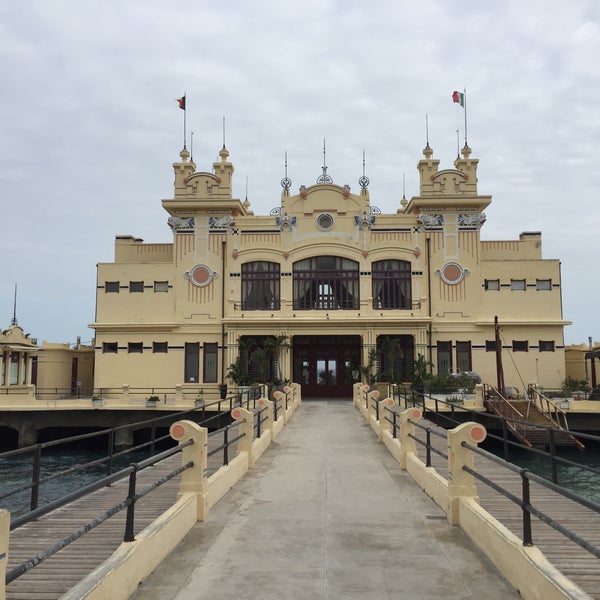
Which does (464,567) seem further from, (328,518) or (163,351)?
(163,351)

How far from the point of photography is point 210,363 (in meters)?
32.8

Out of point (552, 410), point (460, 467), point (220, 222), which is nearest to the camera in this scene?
point (460, 467)

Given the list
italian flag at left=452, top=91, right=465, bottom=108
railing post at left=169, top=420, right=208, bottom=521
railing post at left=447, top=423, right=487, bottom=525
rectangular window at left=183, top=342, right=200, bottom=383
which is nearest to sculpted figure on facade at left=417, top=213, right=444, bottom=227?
italian flag at left=452, top=91, right=465, bottom=108

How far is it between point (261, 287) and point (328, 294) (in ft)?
12.4

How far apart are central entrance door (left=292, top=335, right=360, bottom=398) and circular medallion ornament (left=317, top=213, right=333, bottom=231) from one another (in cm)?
617

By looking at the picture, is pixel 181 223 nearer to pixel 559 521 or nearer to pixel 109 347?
pixel 109 347

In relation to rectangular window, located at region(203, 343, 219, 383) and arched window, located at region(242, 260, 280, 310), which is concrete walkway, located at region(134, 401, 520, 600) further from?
arched window, located at region(242, 260, 280, 310)

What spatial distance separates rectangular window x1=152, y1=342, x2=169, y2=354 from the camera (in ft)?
108

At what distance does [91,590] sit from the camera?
4.65 metres

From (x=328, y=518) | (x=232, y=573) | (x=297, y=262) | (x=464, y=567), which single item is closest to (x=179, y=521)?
(x=232, y=573)

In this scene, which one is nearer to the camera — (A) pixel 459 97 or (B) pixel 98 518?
(B) pixel 98 518

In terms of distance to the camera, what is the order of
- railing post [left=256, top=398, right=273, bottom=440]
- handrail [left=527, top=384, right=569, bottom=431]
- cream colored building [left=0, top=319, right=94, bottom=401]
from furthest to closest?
1. cream colored building [left=0, top=319, right=94, bottom=401]
2. handrail [left=527, top=384, right=569, bottom=431]
3. railing post [left=256, top=398, right=273, bottom=440]

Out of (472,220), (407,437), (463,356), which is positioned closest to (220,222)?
(472,220)

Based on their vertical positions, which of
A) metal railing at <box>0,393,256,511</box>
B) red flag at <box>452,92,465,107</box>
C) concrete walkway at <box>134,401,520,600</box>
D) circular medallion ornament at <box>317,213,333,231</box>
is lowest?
concrete walkway at <box>134,401,520,600</box>
